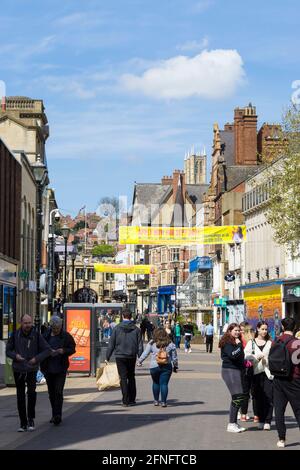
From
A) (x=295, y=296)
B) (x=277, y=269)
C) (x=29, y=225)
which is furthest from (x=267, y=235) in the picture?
(x=29, y=225)

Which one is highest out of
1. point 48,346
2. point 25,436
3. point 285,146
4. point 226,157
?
point 226,157

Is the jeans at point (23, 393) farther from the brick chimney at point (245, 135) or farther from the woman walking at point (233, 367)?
the brick chimney at point (245, 135)

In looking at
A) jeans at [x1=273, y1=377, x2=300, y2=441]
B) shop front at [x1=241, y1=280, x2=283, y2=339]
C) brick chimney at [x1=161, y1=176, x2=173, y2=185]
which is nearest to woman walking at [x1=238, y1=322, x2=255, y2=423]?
jeans at [x1=273, y1=377, x2=300, y2=441]

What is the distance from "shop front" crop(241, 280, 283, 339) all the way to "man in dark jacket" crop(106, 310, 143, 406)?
3422 centimetres

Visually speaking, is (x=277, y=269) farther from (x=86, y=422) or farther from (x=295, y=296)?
(x=86, y=422)

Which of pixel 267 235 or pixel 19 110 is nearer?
pixel 267 235

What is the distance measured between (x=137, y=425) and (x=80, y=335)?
13645 millimetres

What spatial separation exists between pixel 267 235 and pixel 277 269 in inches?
163

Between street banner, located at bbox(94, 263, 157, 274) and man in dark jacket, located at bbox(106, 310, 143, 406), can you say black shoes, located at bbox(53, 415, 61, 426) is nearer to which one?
man in dark jacket, located at bbox(106, 310, 143, 406)

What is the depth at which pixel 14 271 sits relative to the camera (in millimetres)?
53344

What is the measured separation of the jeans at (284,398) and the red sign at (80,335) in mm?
16047

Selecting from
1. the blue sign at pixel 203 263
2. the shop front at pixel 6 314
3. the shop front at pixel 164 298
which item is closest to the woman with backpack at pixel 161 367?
the shop front at pixel 6 314

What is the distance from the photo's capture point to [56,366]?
16.7 metres

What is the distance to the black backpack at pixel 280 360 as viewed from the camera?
13.5 metres
